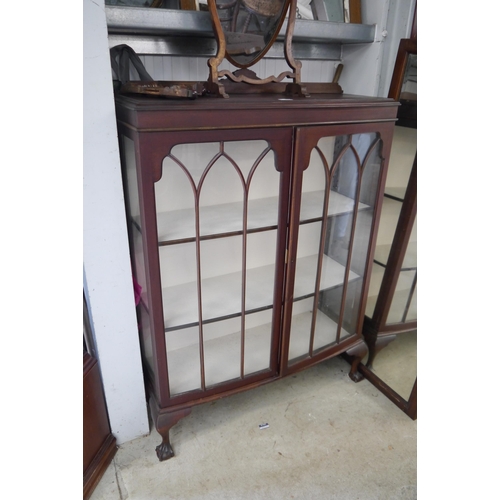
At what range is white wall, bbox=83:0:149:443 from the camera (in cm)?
100

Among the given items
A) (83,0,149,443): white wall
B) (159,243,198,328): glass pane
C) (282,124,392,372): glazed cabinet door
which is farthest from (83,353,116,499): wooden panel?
(282,124,392,372): glazed cabinet door

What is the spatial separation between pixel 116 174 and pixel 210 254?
0.38 metres

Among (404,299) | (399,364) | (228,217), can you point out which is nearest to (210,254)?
(228,217)

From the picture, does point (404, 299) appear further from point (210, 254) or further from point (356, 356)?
point (210, 254)

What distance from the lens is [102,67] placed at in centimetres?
100

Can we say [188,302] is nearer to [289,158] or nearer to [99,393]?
[99,393]

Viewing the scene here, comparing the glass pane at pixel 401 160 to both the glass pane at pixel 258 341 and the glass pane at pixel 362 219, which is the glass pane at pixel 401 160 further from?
the glass pane at pixel 258 341

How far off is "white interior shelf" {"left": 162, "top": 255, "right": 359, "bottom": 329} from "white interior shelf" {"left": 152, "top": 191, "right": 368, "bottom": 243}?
175 mm

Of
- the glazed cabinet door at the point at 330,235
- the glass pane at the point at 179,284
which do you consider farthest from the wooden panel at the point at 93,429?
the glazed cabinet door at the point at 330,235

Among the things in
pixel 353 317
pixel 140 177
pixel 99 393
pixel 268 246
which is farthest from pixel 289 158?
pixel 99 393

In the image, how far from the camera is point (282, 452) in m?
1.49

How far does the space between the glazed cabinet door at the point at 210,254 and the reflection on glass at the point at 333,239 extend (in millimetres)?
127

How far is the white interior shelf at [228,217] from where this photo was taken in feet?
3.90
